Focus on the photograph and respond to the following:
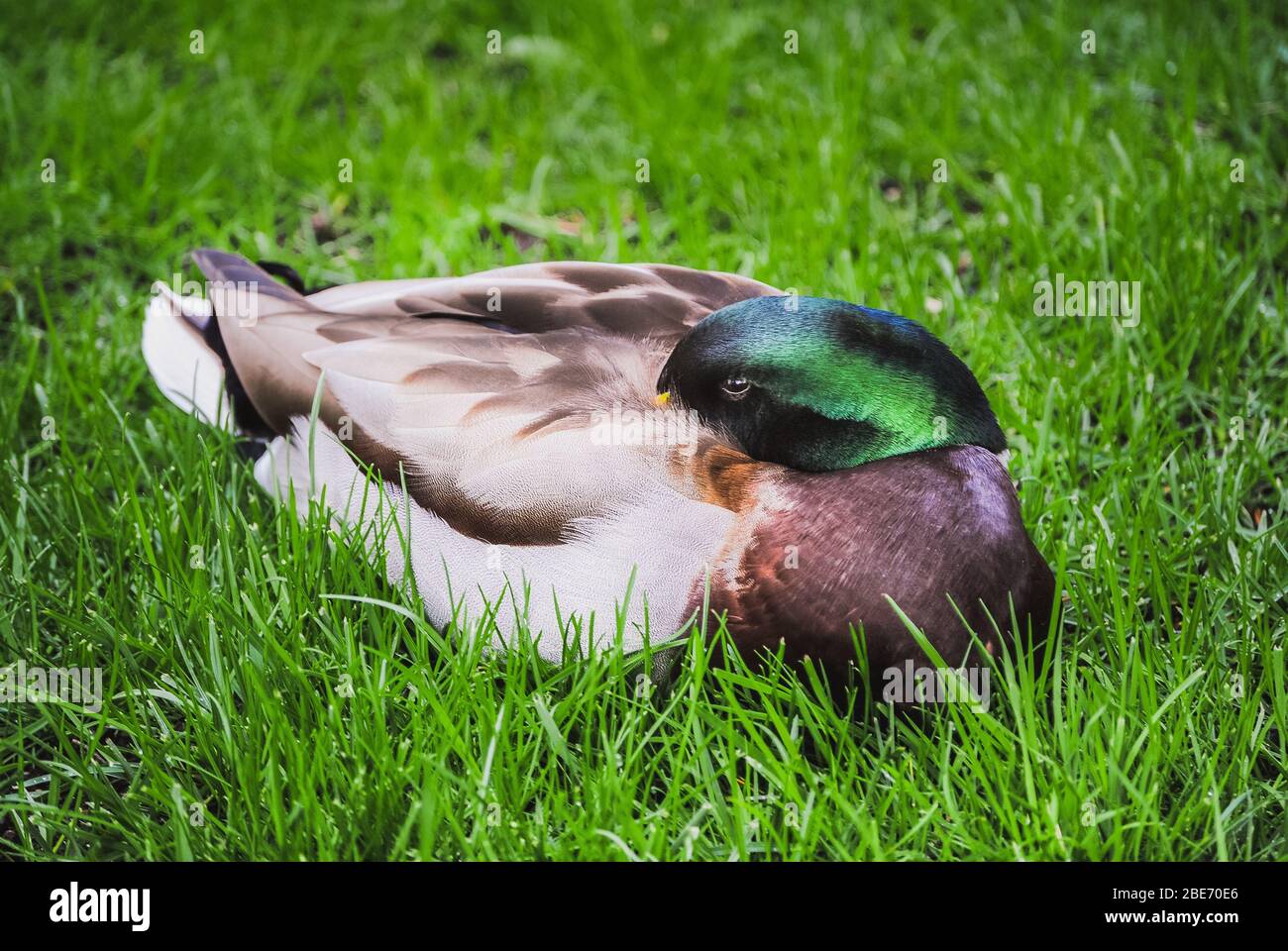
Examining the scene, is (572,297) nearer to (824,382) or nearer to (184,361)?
(824,382)

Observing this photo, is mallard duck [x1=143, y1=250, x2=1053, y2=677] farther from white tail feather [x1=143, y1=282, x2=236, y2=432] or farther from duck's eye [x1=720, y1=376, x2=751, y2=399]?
white tail feather [x1=143, y1=282, x2=236, y2=432]

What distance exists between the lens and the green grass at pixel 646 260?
7.44ft

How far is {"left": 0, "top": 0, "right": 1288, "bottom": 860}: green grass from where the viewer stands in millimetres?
2268

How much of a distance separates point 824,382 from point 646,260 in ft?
5.37

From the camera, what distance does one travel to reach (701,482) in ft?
7.78

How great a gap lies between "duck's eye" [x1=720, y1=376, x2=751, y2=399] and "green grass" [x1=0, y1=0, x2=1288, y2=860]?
1.51ft

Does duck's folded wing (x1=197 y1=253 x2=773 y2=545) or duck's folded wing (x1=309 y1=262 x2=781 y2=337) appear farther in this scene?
duck's folded wing (x1=309 y1=262 x2=781 y2=337)

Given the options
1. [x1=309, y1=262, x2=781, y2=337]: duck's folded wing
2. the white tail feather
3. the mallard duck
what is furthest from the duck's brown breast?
the white tail feather

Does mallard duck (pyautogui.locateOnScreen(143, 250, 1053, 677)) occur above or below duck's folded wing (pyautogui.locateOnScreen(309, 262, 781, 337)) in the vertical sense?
below

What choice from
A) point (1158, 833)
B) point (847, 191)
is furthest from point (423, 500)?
point (847, 191)

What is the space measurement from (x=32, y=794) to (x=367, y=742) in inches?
25.9

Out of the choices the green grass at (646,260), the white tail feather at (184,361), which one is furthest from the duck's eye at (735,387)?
the white tail feather at (184,361)

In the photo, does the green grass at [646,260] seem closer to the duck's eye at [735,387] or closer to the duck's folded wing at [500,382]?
the duck's folded wing at [500,382]

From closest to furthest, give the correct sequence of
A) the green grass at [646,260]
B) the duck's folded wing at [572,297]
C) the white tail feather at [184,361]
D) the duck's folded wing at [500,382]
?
1. the green grass at [646,260]
2. the duck's folded wing at [500,382]
3. the duck's folded wing at [572,297]
4. the white tail feather at [184,361]
